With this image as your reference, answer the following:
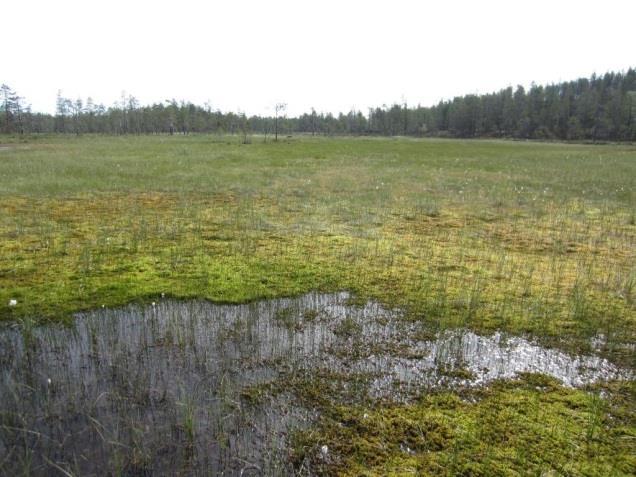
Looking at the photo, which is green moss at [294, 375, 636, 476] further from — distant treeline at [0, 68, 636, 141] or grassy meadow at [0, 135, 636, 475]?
distant treeline at [0, 68, 636, 141]

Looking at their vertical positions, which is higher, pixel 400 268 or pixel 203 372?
pixel 400 268

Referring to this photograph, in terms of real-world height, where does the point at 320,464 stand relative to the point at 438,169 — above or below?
below

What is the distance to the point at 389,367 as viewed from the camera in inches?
232

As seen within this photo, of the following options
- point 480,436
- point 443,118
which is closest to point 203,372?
point 480,436

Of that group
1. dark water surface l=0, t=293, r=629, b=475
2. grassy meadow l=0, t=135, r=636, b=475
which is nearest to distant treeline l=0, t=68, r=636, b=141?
grassy meadow l=0, t=135, r=636, b=475

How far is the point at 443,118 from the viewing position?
12988 cm

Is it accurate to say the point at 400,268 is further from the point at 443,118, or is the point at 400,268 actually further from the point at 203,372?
the point at 443,118

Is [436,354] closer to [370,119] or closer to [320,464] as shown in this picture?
[320,464]

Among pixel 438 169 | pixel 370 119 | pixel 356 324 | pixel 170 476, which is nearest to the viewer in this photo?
pixel 170 476

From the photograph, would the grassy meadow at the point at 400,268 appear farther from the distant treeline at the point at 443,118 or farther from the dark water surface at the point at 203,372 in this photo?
the distant treeline at the point at 443,118

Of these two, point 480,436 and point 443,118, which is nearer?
point 480,436

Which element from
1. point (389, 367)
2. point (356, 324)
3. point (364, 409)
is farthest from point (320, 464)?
point (356, 324)

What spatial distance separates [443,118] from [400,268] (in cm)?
13165

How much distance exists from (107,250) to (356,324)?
7.30 metres
